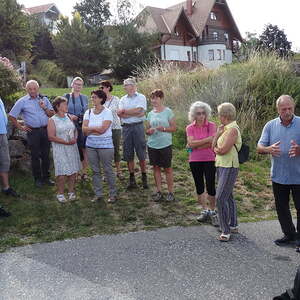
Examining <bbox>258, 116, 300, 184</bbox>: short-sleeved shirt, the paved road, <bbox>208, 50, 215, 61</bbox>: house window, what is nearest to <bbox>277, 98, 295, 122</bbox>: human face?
<bbox>258, 116, 300, 184</bbox>: short-sleeved shirt

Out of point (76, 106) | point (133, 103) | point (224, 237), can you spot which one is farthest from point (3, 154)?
point (224, 237)

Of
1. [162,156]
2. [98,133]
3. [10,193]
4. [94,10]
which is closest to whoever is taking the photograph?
[98,133]

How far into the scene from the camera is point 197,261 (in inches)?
174

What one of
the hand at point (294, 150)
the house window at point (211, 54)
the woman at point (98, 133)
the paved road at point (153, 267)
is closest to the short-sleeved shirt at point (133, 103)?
the woman at point (98, 133)

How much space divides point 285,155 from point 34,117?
13.7 ft

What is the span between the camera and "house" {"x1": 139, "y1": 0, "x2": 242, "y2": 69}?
134 ft

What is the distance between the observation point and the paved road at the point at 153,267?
3746 millimetres

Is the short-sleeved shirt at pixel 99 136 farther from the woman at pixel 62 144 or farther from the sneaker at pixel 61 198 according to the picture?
the sneaker at pixel 61 198

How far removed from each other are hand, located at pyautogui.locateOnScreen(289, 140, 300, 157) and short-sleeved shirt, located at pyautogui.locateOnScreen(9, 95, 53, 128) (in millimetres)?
4184

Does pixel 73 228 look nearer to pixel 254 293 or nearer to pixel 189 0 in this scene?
pixel 254 293

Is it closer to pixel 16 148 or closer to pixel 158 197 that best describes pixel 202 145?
pixel 158 197

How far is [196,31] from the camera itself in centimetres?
4388

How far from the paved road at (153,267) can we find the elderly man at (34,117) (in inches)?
97.5

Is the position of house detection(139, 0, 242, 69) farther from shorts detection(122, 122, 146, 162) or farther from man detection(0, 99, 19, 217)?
man detection(0, 99, 19, 217)
